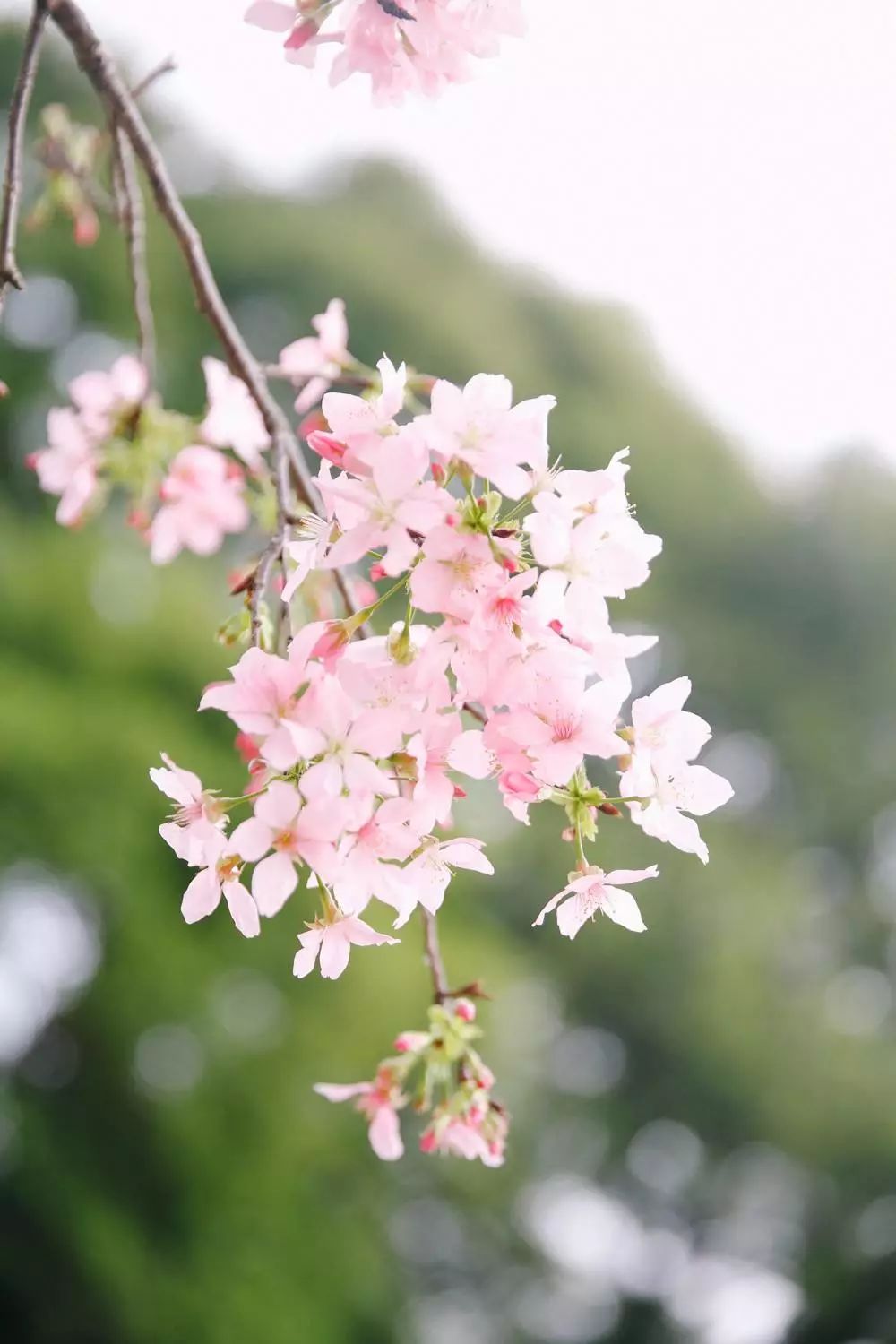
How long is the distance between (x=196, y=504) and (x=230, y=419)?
0.22 feet

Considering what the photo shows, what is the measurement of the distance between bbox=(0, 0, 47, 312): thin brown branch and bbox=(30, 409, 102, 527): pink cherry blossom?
341 millimetres

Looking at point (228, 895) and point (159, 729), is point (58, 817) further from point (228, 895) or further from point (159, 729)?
point (228, 895)

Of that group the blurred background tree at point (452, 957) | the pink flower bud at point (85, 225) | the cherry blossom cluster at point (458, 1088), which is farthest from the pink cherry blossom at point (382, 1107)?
the blurred background tree at point (452, 957)

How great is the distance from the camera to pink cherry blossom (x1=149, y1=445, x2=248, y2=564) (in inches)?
36.0

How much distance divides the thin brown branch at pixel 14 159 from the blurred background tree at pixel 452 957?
8.44ft

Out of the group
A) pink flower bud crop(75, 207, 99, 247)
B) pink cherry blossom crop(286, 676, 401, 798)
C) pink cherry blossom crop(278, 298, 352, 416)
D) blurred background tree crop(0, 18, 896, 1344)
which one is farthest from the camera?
blurred background tree crop(0, 18, 896, 1344)

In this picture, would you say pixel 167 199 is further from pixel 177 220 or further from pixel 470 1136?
pixel 470 1136

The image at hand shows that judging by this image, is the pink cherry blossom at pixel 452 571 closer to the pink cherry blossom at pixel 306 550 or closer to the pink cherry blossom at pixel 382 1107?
the pink cherry blossom at pixel 306 550

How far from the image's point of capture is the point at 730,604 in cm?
517

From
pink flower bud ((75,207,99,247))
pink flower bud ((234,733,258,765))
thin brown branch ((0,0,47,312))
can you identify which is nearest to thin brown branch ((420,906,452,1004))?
pink flower bud ((234,733,258,765))

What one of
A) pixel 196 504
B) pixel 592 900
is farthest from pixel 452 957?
pixel 592 900

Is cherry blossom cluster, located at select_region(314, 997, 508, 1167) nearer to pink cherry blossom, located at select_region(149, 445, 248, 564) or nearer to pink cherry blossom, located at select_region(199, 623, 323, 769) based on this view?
pink cherry blossom, located at select_region(199, 623, 323, 769)

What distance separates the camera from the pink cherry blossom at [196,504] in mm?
915

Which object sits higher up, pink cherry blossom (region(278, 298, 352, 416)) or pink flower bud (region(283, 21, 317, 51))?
pink flower bud (region(283, 21, 317, 51))
